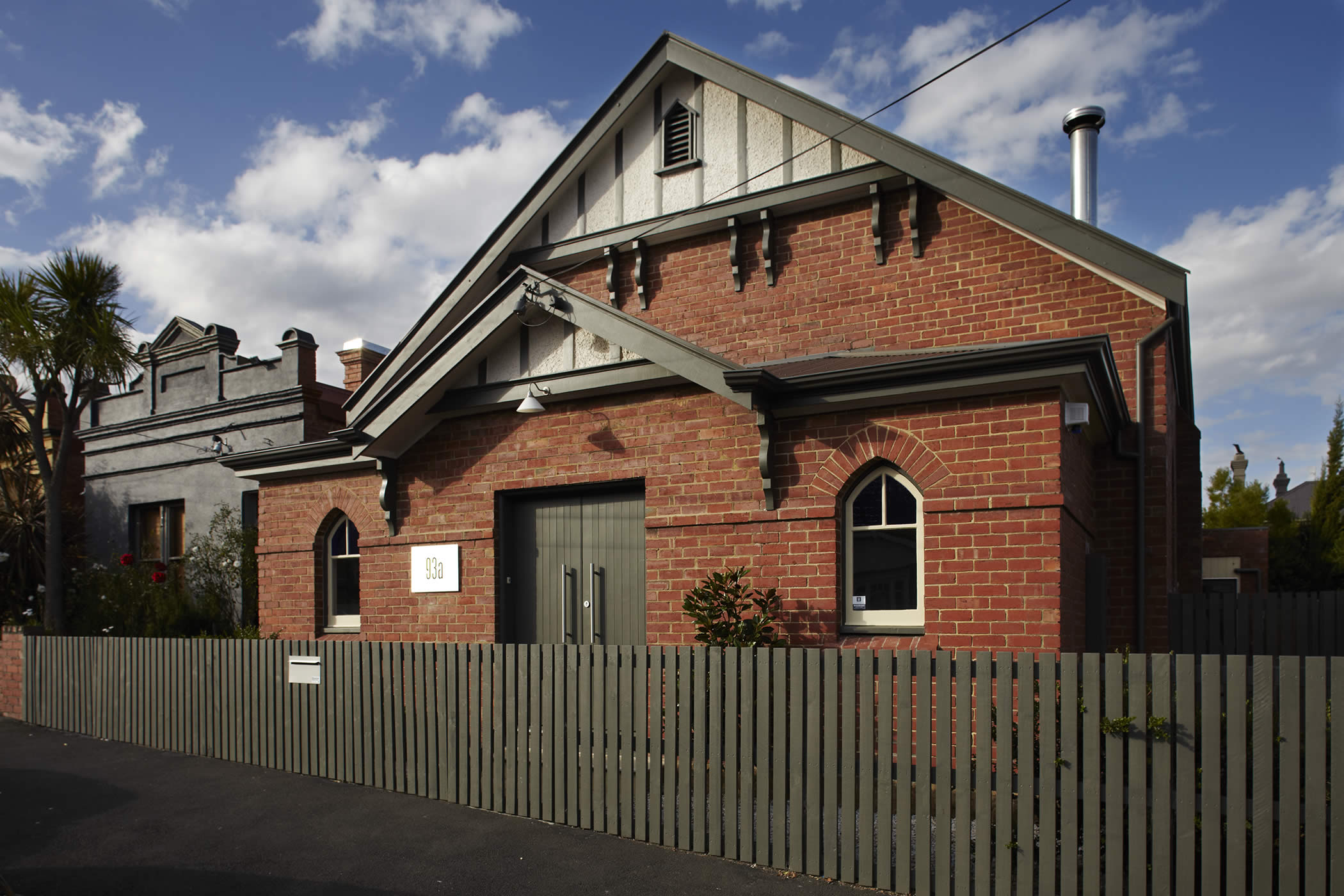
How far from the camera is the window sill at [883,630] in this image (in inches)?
294

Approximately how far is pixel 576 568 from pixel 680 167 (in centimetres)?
466

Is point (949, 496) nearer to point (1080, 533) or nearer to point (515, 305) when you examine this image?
point (1080, 533)

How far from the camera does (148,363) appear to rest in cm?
1698

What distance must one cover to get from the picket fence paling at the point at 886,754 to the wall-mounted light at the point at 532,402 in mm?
2382

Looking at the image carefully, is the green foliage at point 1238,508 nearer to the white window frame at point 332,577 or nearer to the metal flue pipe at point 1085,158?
the metal flue pipe at point 1085,158

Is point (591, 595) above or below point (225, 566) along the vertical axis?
above

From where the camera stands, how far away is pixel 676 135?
10.9 metres

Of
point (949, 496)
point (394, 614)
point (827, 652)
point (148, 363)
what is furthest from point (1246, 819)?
point (148, 363)

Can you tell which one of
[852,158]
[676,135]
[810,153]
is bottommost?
[852,158]

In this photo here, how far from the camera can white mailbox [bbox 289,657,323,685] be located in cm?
842

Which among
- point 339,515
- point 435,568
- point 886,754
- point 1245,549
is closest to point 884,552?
point 886,754

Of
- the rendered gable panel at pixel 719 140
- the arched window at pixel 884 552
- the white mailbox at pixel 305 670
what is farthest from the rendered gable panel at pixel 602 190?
the white mailbox at pixel 305 670

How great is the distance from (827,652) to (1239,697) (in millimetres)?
2157

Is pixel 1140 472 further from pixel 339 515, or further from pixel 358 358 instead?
pixel 358 358
